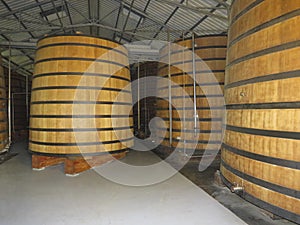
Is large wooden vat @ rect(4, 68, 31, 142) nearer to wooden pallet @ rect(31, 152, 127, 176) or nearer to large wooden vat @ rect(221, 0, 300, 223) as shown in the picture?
wooden pallet @ rect(31, 152, 127, 176)

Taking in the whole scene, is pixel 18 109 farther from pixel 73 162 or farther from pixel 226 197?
pixel 226 197

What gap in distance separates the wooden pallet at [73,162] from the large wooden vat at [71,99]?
0.15 metres

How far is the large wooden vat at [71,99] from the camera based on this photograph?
4.64 meters

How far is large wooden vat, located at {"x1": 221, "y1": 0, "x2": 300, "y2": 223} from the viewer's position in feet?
7.00

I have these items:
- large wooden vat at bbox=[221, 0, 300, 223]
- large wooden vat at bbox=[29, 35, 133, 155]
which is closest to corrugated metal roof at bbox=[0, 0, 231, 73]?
large wooden vat at bbox=[29, 35, 133, 155]

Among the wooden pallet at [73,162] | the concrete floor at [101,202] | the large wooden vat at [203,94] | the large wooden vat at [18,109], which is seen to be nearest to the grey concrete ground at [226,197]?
the concrete floor at [101,202]

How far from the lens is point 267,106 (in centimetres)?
238

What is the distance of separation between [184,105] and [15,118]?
8.36 m

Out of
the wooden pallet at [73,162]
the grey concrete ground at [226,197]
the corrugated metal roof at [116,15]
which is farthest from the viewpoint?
the corrugated metal roof at [116,15]

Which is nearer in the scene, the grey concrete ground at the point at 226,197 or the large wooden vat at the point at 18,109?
the grey concrete ground at the point at 226,197

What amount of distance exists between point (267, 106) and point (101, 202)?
7.57 feet

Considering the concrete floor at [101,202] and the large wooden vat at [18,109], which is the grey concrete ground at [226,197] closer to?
the concrete floor at [101,202]

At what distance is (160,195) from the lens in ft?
11.1

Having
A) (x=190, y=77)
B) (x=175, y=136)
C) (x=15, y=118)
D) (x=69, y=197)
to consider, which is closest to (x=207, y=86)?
(x=190, y=77)
